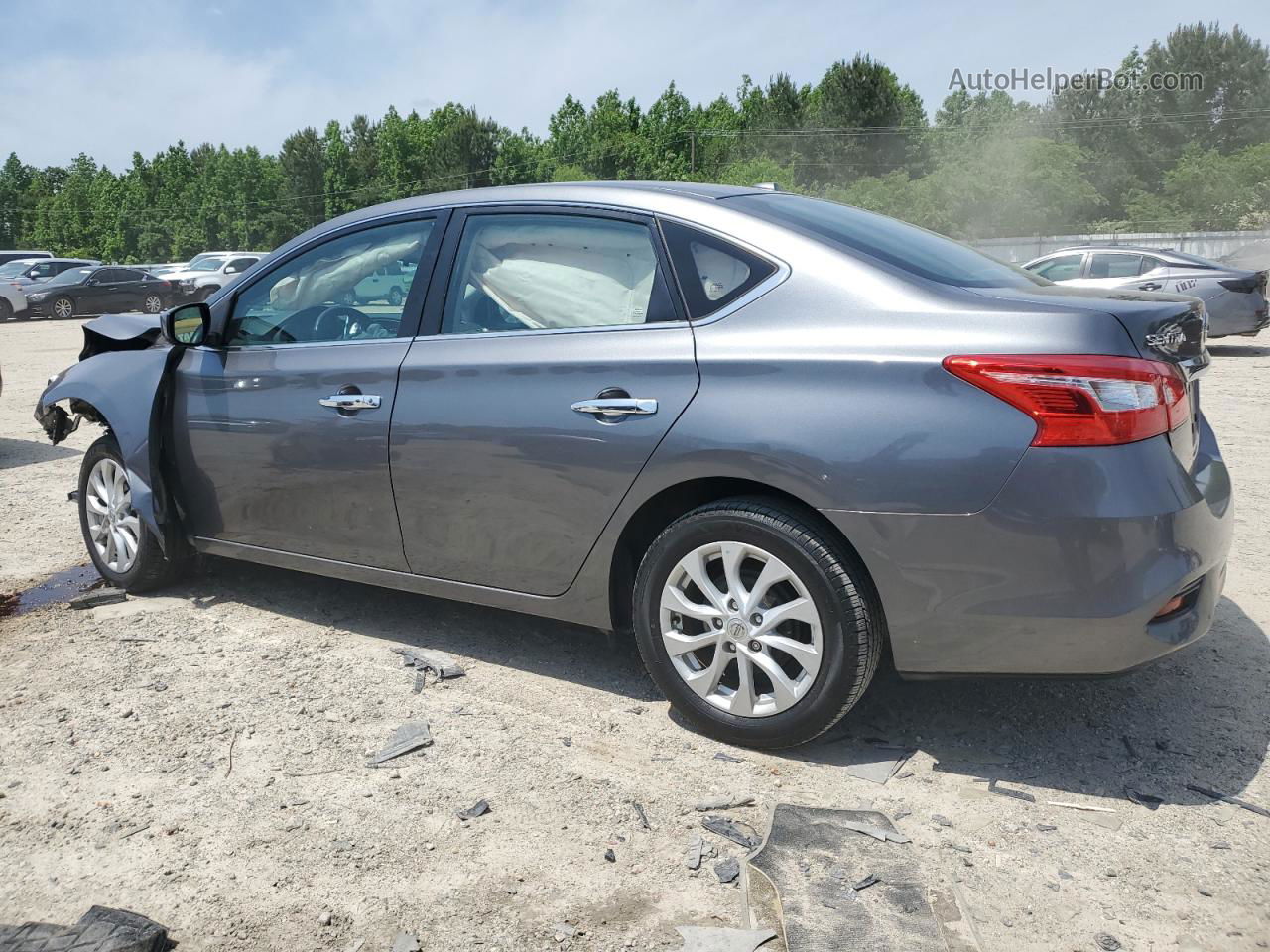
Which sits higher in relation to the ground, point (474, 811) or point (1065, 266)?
point (1065, 266)

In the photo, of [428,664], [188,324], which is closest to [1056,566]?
[428,664]

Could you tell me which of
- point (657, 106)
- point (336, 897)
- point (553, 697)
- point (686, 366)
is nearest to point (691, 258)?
point (686, 366)

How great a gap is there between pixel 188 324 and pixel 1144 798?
4.10 m

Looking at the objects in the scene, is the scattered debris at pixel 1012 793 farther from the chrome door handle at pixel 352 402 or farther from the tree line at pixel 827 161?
the tree line at pixel 827 161

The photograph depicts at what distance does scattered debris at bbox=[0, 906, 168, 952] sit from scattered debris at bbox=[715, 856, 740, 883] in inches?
52.4

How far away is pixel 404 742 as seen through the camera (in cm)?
360

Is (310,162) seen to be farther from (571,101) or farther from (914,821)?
(914,821)

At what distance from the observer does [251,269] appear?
15.4 feet

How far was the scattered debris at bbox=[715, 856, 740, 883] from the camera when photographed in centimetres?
280

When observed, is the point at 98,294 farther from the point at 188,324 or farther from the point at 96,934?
the point at 96,934

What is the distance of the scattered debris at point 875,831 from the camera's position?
2.97 metres

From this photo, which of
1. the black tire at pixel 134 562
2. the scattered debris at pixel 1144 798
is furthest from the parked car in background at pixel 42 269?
the scattered debris at pixel 1144 798

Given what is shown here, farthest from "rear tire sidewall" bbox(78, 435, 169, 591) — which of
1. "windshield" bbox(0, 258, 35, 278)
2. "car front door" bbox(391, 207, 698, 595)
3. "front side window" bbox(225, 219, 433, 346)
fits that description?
"windshield" bbox(0, 258, 35, 278)

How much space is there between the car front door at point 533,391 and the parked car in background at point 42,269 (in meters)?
29.6
